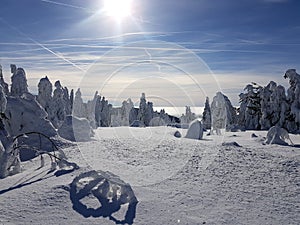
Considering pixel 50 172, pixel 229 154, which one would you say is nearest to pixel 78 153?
pixel 50 172

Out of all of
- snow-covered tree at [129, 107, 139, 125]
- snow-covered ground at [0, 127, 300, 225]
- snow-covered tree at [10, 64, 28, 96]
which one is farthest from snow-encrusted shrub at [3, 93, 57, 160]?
snow-covered tree at [129, 107, 139, 125]

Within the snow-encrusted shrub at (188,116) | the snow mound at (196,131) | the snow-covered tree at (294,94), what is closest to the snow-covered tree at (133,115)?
the snow-encrusted shrub at (188,116)

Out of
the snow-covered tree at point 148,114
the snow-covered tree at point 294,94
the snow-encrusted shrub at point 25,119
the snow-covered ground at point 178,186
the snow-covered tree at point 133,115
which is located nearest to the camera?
the snow-covered ground at point 178,186

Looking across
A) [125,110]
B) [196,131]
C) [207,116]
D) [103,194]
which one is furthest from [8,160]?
[125,110]

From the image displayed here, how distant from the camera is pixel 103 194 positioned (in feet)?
26.8

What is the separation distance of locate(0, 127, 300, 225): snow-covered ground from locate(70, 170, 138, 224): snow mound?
0.15m

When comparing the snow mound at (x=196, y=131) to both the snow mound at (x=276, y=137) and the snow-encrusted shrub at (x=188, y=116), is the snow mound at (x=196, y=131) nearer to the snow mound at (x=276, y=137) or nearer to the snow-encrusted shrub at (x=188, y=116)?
the snow mound at (x=276, y=137)

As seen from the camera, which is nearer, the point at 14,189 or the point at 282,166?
the point at 14,189

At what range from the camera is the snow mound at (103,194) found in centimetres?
739

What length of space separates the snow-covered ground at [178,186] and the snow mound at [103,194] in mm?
154

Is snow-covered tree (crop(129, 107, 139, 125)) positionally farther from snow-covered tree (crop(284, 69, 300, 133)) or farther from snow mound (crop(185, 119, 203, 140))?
snow mound (crop(185, 119, 203, 140))

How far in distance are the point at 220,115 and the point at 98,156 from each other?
31.6m

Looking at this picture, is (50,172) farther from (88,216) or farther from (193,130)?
(193,130)

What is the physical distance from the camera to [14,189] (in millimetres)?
8594
